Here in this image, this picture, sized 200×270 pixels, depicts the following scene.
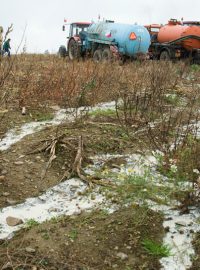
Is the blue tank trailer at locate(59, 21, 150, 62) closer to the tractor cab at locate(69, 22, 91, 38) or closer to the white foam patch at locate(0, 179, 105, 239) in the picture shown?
the tractor cab at locate(69, 22, 91, 38)

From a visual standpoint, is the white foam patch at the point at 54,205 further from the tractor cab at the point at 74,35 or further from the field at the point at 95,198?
the tractor cab at the point at 74,35

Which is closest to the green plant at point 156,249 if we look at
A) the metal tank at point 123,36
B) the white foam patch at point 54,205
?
the white foam patch at point 54,205

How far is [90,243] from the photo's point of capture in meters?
3.02

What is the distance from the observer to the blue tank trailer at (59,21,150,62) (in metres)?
15.8

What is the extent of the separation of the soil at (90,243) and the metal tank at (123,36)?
1264 cm

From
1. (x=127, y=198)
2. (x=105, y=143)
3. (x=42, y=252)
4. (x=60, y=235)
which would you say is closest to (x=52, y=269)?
(x=42, y=252)

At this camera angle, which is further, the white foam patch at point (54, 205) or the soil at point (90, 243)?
the white foam patch at point (54, 205)

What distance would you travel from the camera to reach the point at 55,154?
14.7ft

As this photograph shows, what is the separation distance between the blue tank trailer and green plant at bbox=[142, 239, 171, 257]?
12351 mm

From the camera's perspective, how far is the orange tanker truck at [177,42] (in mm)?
17031

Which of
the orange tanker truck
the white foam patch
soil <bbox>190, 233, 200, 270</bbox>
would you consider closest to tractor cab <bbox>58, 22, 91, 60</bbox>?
the orange tanker truck

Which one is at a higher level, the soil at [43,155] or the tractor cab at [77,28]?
the tractor cab at [77,28]

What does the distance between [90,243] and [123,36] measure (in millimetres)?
13660

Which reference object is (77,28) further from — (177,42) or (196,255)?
(196,255)
